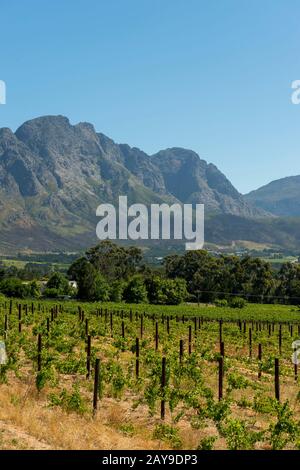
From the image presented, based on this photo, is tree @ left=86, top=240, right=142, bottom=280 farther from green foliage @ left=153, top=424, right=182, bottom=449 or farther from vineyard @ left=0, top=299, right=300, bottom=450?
green foliage @ left=153, top=424, right=182, bottom=449

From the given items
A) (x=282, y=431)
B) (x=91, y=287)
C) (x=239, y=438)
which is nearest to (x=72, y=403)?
(x=239, y=438)

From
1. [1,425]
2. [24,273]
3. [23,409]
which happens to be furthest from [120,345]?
[24,273]

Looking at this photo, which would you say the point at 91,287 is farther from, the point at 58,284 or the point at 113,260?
the point at 113,260

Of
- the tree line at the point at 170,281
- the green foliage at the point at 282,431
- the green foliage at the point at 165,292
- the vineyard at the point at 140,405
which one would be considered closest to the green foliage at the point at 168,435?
the vineyard at the point at 140,405

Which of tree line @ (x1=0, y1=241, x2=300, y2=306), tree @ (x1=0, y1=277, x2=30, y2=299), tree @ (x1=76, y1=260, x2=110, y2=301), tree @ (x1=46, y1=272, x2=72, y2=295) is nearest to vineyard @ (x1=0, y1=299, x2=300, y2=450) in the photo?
tree @ (x1=76, y1=260, x2=110, y2=301)

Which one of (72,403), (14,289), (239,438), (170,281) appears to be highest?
(170,281)

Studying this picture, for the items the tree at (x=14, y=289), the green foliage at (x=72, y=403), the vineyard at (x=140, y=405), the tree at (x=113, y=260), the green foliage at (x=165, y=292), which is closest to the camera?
the vineyard at (x=140, y=405)

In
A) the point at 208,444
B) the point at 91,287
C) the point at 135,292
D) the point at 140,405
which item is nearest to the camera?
the point at 208,444

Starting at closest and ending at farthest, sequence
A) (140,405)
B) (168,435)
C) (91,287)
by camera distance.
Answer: (168,435)
(140,405)
(91,287)

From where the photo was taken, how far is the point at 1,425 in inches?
502

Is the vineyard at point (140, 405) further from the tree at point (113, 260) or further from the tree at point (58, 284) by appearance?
the tree at point (113, 260)

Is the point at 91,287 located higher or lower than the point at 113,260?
lower

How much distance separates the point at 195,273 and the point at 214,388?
3830 inches

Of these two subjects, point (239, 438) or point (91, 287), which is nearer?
point (239, 438)
